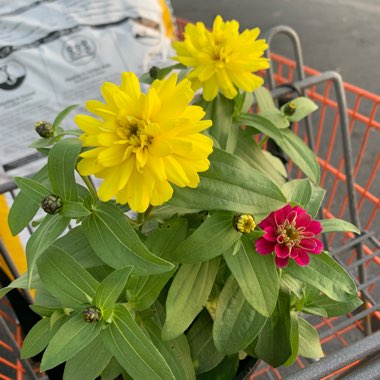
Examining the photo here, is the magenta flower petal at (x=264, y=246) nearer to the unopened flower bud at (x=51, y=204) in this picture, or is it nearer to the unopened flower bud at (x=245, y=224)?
the unopened flower bud at (x=245, y=224)

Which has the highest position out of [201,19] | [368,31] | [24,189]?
[24,189]

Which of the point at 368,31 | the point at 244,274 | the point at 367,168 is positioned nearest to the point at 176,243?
the point at 244,274

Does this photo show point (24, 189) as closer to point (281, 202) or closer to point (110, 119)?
point (110, 119)

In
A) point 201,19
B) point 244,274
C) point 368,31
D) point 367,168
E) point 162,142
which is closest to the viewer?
point 162,142

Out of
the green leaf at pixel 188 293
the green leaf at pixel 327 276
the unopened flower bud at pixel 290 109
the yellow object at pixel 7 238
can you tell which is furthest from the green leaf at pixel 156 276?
the yellow object at pixel 7 238

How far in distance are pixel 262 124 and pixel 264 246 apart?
0.66 feet

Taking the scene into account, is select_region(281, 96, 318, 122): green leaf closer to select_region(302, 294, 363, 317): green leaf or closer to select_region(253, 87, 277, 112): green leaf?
select_region(253, 87, 277, 112): green leaf

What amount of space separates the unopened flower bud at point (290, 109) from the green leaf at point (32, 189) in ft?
1.11

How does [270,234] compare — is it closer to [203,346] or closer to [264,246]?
[264,246]

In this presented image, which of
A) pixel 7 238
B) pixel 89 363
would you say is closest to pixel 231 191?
pixel 89 363

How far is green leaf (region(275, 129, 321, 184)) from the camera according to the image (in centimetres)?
62

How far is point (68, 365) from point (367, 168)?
1361mm

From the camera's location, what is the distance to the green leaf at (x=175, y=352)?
0.52 meters

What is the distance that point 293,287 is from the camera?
0.55m
